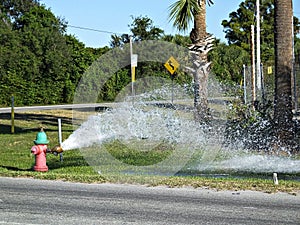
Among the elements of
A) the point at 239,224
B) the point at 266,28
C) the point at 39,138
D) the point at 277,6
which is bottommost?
the point at 239,224

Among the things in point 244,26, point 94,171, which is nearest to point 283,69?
point 94,171

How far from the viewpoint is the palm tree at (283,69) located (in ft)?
47.5

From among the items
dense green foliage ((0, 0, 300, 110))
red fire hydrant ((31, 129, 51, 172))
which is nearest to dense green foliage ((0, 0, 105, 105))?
dense green foliage ((0, 0, 300, 110))

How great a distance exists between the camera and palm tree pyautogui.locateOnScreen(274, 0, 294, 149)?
47.5ft

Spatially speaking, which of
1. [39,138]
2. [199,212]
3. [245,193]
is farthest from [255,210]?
[39,138]

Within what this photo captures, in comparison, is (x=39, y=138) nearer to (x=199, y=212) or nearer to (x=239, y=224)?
(x=199, y=212)

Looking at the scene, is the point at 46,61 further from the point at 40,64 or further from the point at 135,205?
the point at 135,205

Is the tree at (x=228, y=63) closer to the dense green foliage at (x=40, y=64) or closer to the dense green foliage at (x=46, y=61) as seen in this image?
the dense green foliage at (x=46, y=61)

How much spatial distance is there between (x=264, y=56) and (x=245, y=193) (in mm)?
44953

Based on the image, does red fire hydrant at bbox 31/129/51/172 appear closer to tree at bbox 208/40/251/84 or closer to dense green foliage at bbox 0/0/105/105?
tree at bbox 208/40/251/84

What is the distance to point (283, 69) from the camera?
47.4ft

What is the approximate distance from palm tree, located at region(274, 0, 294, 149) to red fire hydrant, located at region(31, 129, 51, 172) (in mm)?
5856

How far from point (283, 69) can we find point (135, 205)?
720 cm

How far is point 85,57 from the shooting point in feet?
137
